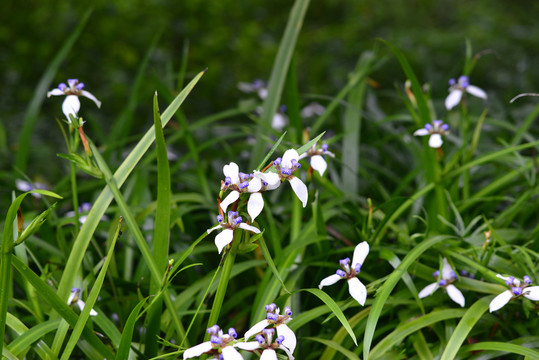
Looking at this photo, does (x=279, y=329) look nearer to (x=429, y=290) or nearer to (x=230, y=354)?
(x=230, y=354)

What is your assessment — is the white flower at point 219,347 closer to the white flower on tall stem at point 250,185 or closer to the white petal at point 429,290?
the white flower on tall stem at point 250,185

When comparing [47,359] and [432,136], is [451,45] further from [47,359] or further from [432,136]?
[47,359]

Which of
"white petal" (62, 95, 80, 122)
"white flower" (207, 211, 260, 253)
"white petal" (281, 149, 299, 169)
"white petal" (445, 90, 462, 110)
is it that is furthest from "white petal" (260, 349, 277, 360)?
"white petal" (445, 90, 462, 110)

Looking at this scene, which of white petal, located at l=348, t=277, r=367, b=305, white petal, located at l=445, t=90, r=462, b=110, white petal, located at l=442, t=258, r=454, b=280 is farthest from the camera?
white petal, located at l=445, t=90, r=462, b=110

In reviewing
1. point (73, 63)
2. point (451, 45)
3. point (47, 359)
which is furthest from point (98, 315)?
point (451, 45)

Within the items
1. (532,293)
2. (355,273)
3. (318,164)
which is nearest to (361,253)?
(355,273)

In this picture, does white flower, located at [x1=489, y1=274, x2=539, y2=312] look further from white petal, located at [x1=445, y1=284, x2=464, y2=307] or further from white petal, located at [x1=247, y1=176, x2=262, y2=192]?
white petal, located at [x1=247, y1=176, x2=262, y2=192]
